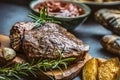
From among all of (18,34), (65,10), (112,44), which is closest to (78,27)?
(65,10)

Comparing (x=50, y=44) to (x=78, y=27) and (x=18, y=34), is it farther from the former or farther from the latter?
(x=78, y=27)

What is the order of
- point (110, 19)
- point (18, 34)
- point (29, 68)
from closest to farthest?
point (29, 68), point (18, 34), point (110, 19)

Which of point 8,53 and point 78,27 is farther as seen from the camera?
point 78,27

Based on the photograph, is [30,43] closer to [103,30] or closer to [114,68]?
[114,68]

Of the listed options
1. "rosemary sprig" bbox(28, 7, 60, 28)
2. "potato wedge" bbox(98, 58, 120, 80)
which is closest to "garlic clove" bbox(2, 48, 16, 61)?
"rosemary sprig" bbox(28, 7, 60, 28)

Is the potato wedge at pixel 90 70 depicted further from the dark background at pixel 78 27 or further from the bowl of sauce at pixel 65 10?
the bowl of sauce at pixel 65 10

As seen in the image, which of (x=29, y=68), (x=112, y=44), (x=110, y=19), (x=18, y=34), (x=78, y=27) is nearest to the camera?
(x=29, y=68)

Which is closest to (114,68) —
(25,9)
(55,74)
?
(55,74)
